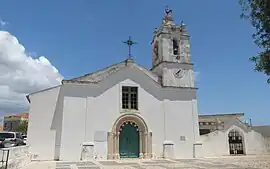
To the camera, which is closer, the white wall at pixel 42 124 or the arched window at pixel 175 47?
the white wall at pixel 42 124

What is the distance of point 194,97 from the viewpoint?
2062 centimetres

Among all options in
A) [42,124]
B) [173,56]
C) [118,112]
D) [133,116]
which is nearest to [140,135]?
A: [133,116]

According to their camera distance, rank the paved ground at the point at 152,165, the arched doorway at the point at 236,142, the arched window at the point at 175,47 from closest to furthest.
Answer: the paved ground at the point at 152,165 < the arched window at the point at 175,47 < the arched doorway at the point at 236,142

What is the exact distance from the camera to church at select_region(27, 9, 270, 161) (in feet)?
56.5

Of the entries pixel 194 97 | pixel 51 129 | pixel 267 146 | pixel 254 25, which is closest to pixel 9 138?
pixel 51 129

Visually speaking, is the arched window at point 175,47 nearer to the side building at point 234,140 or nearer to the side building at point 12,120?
the side building at point 234,140

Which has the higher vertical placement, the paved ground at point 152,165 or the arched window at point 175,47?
the arched window at point 175,47

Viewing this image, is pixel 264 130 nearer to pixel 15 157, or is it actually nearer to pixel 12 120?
pixel 15 157

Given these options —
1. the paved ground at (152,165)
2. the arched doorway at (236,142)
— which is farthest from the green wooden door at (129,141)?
the arched doorway at (236,142)

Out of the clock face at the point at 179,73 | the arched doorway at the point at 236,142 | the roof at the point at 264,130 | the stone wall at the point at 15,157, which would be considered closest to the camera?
the stone wall at the point at 15,157

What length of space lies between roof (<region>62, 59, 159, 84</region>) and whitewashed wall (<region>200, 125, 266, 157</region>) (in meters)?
6.42

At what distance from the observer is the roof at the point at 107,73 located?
60.8 feet

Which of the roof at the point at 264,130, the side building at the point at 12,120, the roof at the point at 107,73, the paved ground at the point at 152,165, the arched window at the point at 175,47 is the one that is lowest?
the paved ground at the point at 152,165

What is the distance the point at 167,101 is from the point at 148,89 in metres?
1.72
